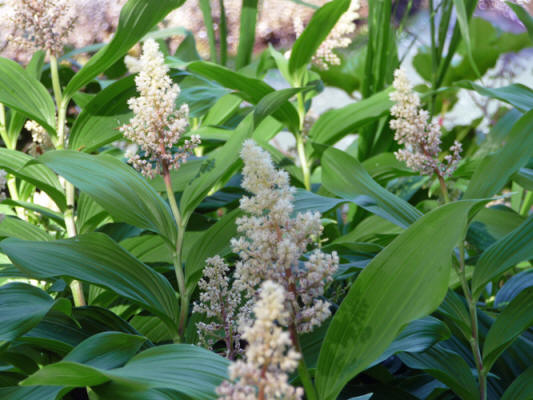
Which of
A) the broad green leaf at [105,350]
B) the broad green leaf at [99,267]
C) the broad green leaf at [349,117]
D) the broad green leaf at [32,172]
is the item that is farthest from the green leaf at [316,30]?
the broad green leaf at [105,350]

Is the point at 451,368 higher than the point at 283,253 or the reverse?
the reverse

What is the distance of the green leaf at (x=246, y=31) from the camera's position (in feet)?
5.25

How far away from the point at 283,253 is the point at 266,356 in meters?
0.13

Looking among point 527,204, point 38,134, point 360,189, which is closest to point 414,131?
point 360,189

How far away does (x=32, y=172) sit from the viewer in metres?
1.02

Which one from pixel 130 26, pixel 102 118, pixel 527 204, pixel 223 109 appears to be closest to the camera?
pixel 130 26

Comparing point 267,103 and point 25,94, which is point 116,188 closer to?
point 267,103

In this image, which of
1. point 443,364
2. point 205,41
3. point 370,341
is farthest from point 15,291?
point 205,41

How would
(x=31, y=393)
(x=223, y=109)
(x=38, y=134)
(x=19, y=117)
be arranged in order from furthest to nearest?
(x=223, y=109) → (x=19, y=117) → (x=38, y=134) → (x=31, y=393)

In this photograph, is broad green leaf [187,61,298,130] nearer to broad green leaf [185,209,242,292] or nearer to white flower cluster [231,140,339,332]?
broad green leaf [185,209,242,292]

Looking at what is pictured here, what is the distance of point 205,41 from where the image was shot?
2746 mm

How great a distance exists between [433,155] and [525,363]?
13.9 inches

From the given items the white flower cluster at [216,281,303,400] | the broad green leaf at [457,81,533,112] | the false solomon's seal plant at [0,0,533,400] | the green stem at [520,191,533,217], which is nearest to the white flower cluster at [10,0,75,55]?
the false solomon's seal plant at [0,0,533,400]

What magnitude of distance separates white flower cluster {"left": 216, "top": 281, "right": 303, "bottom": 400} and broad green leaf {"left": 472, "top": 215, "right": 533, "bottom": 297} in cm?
43
